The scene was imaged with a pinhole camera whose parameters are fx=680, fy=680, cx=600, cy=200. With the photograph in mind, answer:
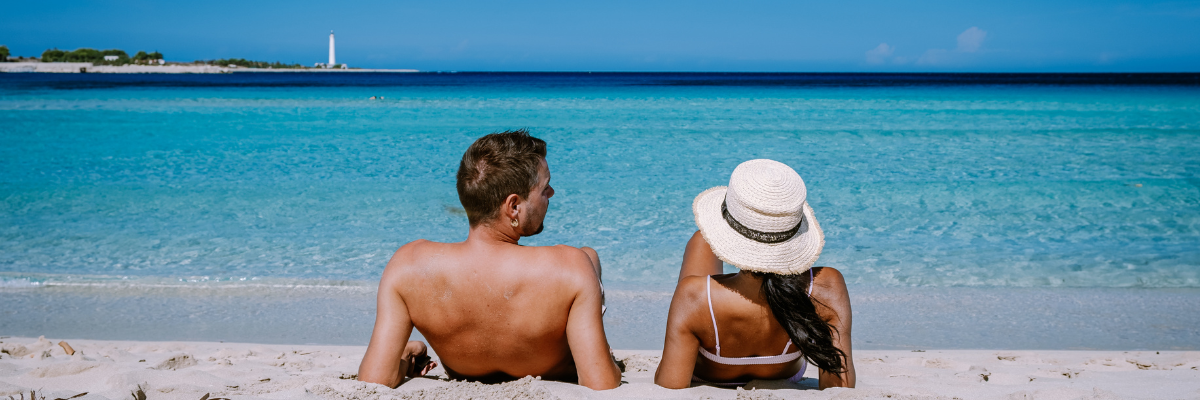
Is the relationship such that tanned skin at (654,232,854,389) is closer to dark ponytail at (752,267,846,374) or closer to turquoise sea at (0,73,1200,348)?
dark ponytail at (752,267,846,374)

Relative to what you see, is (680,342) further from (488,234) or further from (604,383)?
(488,234)

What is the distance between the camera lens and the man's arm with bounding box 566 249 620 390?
2238 mm

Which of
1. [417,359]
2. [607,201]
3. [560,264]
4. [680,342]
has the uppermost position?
[560,264]

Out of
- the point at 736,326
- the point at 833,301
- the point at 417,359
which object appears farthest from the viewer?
the point at 417,359

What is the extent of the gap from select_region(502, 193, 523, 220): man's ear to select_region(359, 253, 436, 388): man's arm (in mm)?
433

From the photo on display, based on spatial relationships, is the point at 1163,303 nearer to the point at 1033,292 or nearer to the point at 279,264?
the point at 1033,292

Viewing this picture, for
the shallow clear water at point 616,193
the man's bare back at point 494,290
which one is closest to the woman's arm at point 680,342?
the man's bare back at point 494,290

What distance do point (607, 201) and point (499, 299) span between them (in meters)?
6.29

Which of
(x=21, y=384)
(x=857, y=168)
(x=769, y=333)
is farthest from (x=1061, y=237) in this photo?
(x=21, y=384)

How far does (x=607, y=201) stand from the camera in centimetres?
850

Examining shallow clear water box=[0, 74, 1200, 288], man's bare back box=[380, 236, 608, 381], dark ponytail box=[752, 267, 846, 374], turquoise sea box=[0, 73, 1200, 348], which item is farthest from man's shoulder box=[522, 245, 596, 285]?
shallow clear water box=[0, 74, 1200, 288]

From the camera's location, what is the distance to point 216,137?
598 inches

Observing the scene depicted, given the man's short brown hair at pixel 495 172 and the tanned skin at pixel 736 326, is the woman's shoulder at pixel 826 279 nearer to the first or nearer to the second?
the tanned skin at pixel 736 326

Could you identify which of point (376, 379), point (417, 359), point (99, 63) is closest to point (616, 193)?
point (417, 359)
